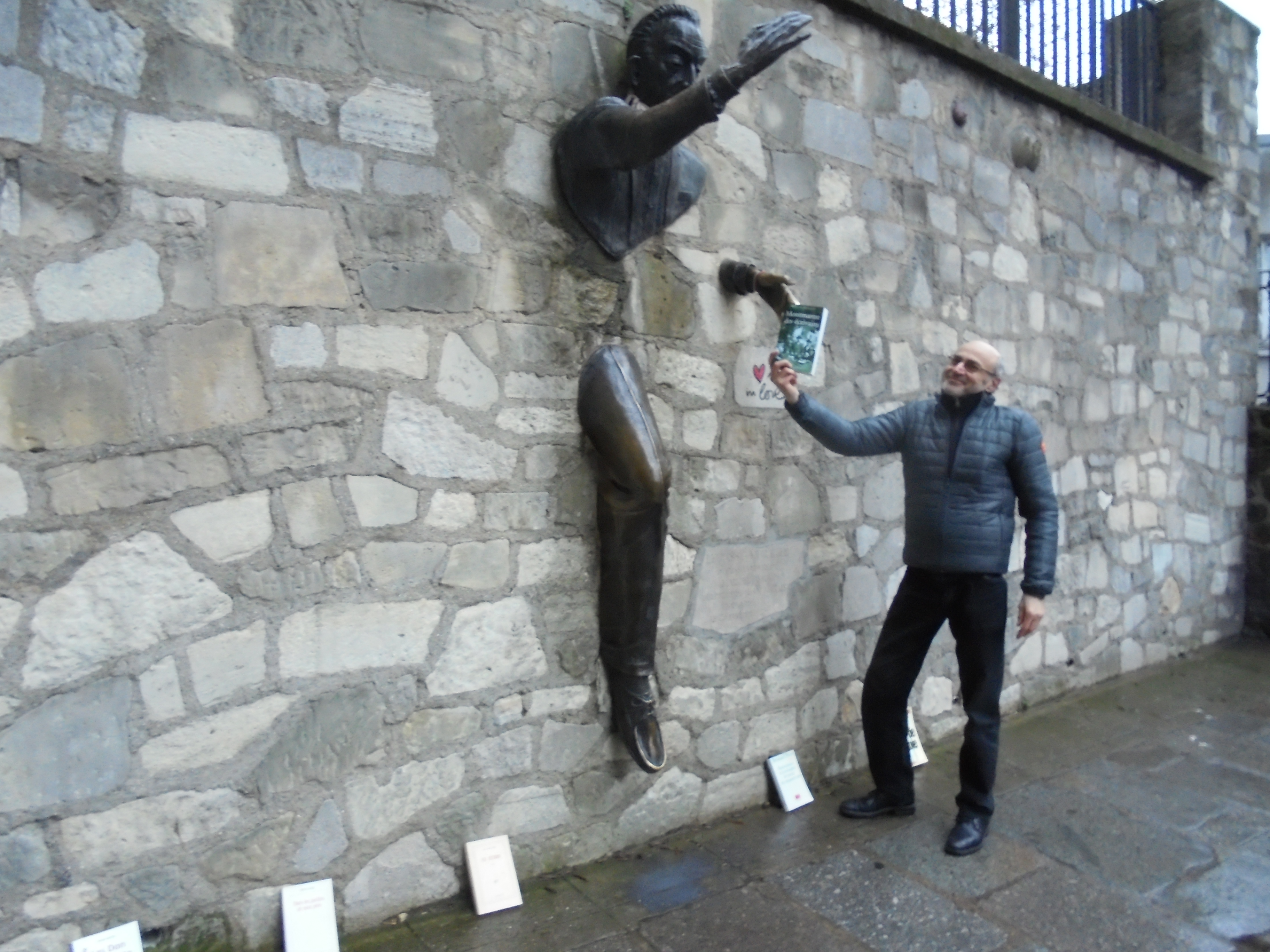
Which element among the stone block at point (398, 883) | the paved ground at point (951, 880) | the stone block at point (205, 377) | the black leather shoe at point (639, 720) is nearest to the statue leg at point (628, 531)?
the black leather shoe at point (639, 720)

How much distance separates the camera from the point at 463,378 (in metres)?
2.28

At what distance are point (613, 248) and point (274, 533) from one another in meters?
1.13

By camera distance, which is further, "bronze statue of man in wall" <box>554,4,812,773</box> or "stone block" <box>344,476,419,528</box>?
"bronze statue of man in wall" <box>554,4,812,773</box>

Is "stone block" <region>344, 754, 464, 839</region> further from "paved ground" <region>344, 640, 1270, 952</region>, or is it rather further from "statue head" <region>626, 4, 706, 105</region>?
"statue head" <region>626, 4, 706, 105</region>

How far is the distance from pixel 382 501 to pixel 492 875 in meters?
0.97

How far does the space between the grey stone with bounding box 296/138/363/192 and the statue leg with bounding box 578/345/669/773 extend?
731 mm

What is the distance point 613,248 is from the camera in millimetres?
2506

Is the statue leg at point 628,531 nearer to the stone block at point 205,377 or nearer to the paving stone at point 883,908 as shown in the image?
the paving stone at point 883,908

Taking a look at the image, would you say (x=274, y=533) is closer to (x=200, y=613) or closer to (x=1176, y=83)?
(x=200, y=613)

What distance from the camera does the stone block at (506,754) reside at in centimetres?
235

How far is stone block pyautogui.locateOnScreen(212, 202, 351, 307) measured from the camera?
1.97m

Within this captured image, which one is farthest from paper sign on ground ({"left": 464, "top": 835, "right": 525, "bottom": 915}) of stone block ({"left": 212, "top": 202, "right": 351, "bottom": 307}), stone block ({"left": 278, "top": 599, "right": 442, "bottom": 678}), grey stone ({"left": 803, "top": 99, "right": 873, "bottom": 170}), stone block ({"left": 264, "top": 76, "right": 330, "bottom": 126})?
grey stone ({"left": 803, "top": 99, "right": 873, "bottom": 170})

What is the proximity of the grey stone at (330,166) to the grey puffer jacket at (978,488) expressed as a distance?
4.33 feet

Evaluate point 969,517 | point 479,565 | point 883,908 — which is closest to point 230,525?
point 479,565
